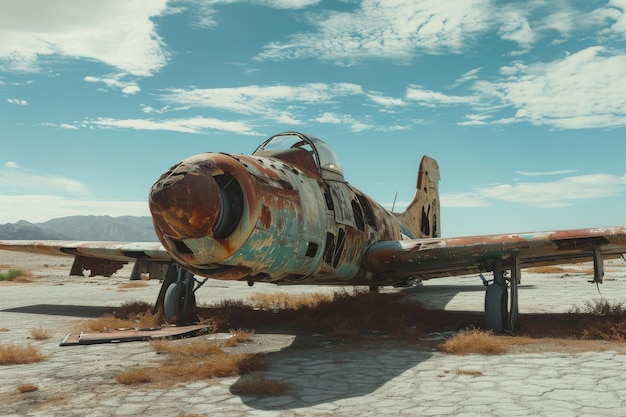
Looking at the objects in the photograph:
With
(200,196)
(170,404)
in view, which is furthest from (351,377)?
(200,196)

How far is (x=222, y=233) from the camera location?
6.12 m

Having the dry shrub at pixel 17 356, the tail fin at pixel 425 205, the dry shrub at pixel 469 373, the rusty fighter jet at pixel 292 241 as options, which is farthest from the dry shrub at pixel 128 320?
the tail fin at pixel 425 205

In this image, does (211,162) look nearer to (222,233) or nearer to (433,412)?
(222,233)

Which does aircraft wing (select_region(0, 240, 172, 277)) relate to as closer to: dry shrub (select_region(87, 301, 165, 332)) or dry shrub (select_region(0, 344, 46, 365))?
dry shrub (select_region(87, 301, 165, 332))

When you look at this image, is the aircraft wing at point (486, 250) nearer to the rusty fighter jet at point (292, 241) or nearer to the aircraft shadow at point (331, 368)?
the rusty fighter jet at point (292, 241)

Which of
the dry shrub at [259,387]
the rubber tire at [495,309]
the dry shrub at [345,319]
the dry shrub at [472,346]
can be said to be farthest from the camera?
the dry shrub at [345,319]

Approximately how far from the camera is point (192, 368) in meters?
6.39

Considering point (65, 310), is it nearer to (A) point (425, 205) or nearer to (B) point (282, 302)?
(B) point (282, 302)

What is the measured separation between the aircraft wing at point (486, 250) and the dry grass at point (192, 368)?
398cm

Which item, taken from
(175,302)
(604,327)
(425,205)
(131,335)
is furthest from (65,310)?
(425,205)

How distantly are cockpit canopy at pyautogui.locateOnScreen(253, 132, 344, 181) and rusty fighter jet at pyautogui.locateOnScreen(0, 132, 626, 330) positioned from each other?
0.02m

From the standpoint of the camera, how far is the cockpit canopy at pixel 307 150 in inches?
354

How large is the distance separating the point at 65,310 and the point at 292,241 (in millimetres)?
8914

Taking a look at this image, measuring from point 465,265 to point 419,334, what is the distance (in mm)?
2323
